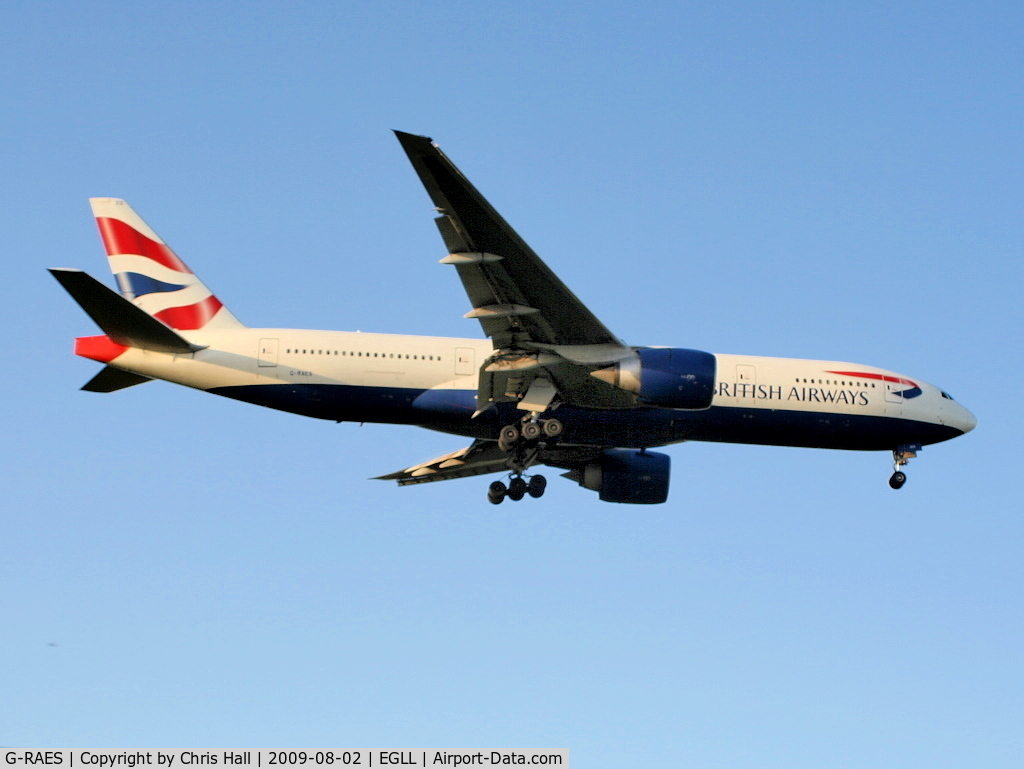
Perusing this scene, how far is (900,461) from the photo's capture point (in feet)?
116

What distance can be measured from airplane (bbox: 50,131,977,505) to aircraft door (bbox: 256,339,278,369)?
1.9 inches

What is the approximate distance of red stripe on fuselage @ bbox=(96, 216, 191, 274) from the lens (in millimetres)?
34656

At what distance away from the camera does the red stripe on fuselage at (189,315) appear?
1330 inches

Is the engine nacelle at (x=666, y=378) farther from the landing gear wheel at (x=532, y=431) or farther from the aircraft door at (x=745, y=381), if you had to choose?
the aircraft door at (x=745, y=381)

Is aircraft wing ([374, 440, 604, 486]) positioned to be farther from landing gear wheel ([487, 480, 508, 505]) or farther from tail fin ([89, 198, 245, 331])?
tail fin ([89, 198, 245, 331])

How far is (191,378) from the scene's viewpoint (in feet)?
104

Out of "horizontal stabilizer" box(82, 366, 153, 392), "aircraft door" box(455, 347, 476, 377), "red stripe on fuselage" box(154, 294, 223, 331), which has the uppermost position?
"red stripe on fuselage" box(154, 294, 223, 331)

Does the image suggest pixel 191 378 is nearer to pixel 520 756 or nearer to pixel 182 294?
pixel 182 294

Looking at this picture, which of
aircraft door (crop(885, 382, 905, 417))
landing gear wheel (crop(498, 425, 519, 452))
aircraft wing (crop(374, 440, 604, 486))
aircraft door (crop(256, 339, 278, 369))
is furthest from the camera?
aircraft wing (crop(374, 440, 604, 486))

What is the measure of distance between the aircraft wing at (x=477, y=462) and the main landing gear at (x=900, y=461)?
8.11 metres

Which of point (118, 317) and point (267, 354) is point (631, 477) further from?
point (118, 317)

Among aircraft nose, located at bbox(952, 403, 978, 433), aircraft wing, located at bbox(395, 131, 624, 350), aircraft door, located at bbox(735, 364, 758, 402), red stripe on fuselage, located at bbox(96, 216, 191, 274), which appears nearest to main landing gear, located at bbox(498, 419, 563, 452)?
aircraft wing, located at bbox(395, 131, 624, 350)

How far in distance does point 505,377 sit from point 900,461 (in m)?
12.1

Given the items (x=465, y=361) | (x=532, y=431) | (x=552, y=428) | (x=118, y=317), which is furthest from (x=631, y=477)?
(x=118, y=317)
